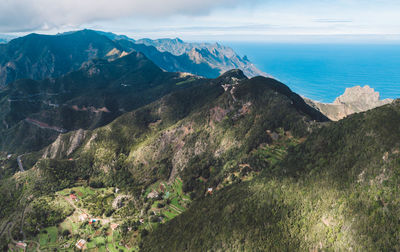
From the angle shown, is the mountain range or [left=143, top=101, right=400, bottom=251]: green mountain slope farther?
the mountain range

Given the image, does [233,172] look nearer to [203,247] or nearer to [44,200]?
[203,247]

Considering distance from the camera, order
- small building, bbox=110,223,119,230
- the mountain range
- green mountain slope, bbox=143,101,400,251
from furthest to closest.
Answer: small building, bbox=110,223,119,230, the mountain range, green mountain slope, bbox=143,101,400,251

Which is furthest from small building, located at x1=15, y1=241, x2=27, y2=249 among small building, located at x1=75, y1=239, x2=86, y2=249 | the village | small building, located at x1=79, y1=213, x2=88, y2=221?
small building, located at x1=75, y1=239, x2=86, y2=249

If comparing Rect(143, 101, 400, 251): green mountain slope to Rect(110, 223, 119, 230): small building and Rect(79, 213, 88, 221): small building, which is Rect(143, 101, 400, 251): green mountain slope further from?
Rect(79, 213, 88, 221): small building

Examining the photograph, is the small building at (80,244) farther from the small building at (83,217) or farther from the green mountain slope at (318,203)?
the green mountain slope at (318,203)

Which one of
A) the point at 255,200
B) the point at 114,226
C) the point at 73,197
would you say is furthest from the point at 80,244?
the point at 255,200

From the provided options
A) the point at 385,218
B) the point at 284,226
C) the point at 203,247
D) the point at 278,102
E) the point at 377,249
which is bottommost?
the point at 203,247

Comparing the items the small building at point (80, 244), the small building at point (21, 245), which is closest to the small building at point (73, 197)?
the small building at point (21, 245)

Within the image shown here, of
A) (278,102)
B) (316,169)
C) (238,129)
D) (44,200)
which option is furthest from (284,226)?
(44,200)

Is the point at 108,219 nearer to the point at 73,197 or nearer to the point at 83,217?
the point at 83,217
